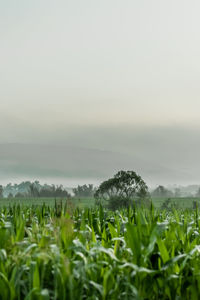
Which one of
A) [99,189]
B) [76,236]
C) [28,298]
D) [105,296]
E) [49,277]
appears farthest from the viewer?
[99,189]

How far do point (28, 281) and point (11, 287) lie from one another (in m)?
0.29

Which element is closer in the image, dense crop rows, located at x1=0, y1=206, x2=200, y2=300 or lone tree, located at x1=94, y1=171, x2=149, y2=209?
dense crop rows, located at x1=0, y1=206, x2=200, y2=300

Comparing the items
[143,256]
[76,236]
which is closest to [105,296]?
[143,256]

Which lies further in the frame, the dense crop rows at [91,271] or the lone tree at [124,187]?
the lone tree at [124,187]

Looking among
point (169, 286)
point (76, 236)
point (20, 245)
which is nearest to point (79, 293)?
point (20, 245)

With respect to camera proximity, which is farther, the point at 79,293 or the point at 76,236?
the point at 76,236

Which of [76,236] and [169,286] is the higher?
[76,236]

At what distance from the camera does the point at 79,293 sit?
3.53m

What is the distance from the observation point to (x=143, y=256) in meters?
3.96

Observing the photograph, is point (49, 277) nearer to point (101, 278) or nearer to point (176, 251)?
point (101, 278)

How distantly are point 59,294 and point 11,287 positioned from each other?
16.1 inches

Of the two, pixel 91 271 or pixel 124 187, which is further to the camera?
pixel 124 187

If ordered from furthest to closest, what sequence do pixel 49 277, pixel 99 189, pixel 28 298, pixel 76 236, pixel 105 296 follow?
pixel 99 189
pixel 76 236
pixel 49 277
pixel 105 296
pixel 28 298

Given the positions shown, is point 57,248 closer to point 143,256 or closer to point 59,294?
point 59,294
